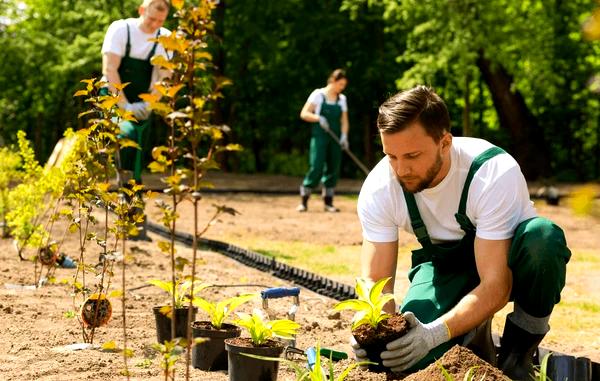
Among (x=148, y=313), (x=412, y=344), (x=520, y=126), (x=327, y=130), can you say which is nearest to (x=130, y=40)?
(x=148, y=313)

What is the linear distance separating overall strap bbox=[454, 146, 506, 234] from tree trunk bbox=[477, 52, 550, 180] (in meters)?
14.7

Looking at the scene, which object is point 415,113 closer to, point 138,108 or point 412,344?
point 412,344

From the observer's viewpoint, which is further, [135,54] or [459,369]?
[135,54]

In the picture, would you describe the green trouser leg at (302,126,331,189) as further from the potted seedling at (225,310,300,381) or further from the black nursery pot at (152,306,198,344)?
the potted seedling at (225,310,300,381)

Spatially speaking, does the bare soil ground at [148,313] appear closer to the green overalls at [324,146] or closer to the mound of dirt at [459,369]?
the mound of dirt at [459,369]

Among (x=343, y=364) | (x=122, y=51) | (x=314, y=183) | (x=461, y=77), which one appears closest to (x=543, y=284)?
(x=343, y=364)

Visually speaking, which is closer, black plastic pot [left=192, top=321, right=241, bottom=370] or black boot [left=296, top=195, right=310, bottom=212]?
black plastic pot [left=192, top=321, right=241, bottom=370]

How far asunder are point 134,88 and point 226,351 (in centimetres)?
412

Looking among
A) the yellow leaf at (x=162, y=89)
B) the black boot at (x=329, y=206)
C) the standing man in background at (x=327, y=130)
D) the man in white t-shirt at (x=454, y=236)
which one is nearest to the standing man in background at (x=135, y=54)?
the man in white t-shirt at (x=454, y=236)

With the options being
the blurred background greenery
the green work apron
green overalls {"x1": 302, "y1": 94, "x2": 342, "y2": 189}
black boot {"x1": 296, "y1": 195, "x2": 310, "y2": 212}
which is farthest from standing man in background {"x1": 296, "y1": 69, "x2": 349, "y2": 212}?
the green work apron

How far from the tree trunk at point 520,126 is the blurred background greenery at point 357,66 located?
0.03 m

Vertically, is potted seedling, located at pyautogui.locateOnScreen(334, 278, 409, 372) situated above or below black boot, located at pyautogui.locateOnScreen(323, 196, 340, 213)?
above

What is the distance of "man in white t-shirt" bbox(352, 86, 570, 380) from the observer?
3.10m

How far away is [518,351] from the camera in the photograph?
349 cm
